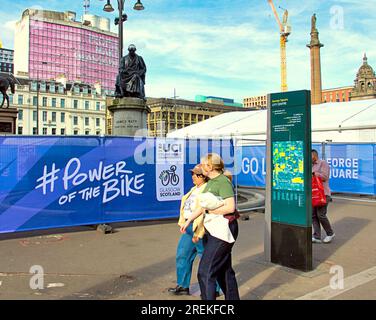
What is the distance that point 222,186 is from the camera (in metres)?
3.83

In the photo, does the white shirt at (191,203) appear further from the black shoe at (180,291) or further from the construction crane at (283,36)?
the construction crane at (283,36)

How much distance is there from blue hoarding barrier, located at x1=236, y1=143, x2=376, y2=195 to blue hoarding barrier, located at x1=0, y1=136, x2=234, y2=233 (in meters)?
6.05

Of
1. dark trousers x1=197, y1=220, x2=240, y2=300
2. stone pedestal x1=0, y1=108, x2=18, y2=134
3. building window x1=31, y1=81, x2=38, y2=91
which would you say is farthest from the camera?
building window x1=31, y1=81, x2=38, y2=91

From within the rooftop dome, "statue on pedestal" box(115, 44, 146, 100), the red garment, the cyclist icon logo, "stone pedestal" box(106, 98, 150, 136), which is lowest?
the red garment

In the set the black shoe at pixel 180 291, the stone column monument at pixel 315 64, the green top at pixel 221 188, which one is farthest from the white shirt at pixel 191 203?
the stone column monument at pixel 315 64

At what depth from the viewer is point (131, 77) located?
46.8 ft

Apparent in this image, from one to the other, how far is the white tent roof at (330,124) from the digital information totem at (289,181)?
10572mm

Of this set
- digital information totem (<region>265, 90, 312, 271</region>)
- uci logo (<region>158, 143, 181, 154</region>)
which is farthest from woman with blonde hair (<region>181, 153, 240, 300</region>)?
uci logo (<region>158, 143, 181, 154</region>)

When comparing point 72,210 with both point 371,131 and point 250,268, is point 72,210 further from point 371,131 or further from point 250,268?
point 371,131

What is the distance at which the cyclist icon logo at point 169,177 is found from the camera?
29.1ft

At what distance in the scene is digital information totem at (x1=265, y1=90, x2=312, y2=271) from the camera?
5473mm

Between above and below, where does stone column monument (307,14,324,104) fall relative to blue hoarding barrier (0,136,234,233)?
above

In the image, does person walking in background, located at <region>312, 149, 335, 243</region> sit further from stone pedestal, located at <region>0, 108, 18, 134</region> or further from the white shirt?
stone pedestal, located at <region>0, 108, 18, 134</region>
